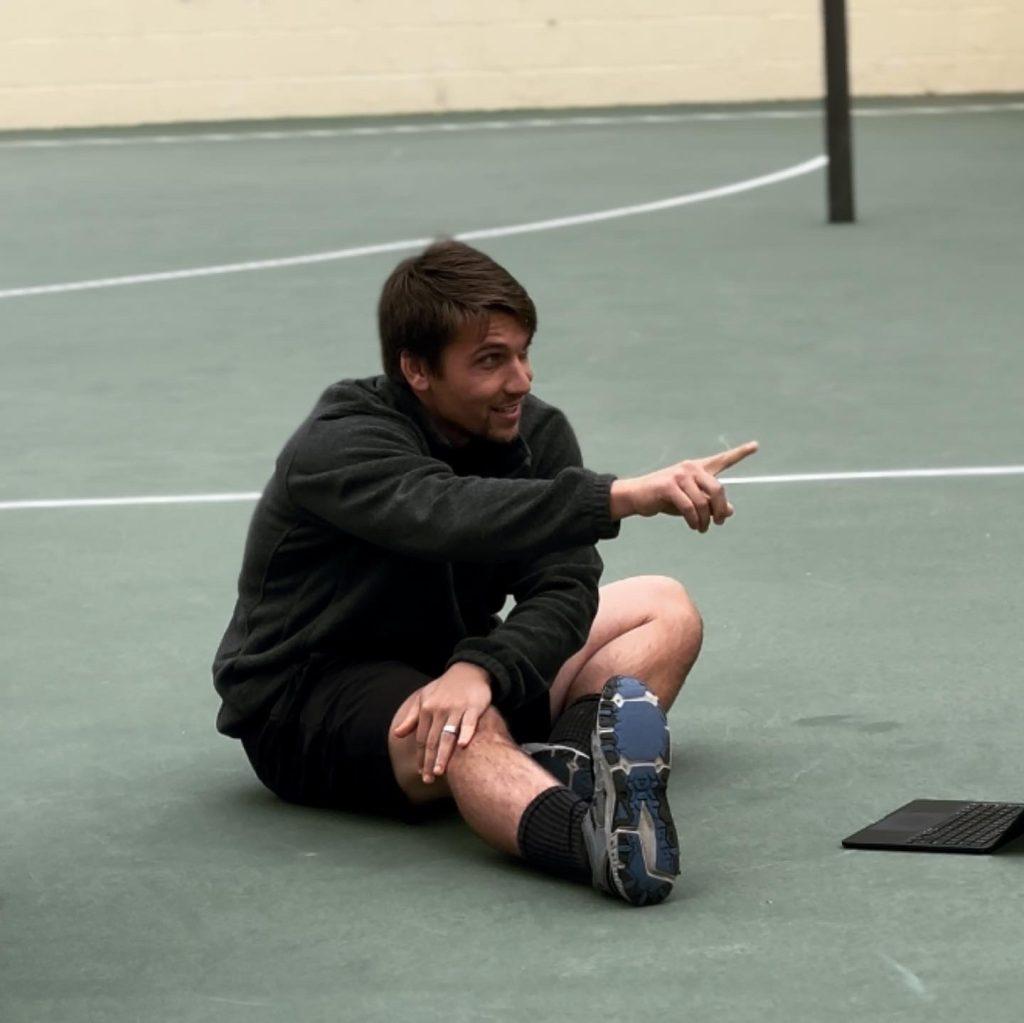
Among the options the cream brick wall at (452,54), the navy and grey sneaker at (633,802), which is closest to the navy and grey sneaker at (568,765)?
the navy and grey sneaker at (633,802)

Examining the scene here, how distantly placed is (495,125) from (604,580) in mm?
11793

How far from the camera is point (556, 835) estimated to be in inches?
144

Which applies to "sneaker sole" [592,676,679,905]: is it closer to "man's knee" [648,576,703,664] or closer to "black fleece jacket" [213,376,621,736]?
"black fleece jacket" [213,376,621,736]

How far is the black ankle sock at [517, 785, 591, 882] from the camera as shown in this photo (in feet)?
12.0

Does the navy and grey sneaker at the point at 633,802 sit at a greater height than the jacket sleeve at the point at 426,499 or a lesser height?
lesser

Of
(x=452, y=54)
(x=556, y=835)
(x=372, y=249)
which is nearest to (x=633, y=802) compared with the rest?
(x=556, y=835)

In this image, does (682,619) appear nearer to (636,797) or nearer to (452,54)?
(636,797)

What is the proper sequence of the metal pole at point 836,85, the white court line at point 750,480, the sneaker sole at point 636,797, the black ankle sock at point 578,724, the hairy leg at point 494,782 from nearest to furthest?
the sneaker sole at point 636,797
the hairy leg at point 494,782
the black ankle sock at point 578,724
the white court line at point 750,480
the metal pole at point 836,85

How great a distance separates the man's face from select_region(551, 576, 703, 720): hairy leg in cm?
52

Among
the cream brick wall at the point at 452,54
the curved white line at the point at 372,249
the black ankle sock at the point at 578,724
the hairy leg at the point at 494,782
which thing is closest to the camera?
the hairy leg at the point at 494,782

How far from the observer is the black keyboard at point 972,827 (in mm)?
3736

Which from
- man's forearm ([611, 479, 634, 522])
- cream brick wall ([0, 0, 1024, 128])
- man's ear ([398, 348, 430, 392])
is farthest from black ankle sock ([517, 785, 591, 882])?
cream brick wall ([0, 0, 1024, 128])

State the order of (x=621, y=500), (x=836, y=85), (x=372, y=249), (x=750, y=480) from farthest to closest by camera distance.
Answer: (x=372, y=249), (x=836, y=85), (x=750, y=480), (x=621, y=500)

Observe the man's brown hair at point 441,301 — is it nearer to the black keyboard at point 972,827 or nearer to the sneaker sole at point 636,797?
the sneaker sole at point 636,797
